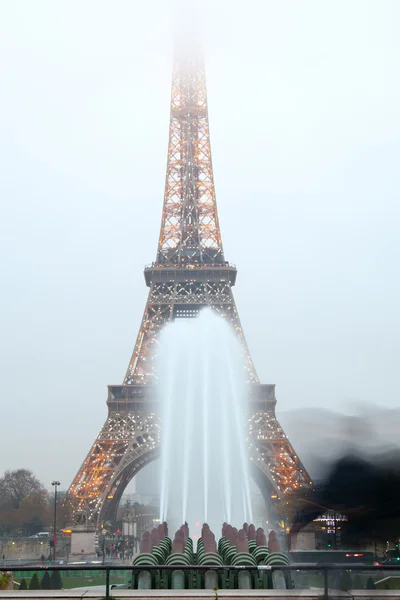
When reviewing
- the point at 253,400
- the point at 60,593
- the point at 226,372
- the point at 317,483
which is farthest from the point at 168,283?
the point at 60,593

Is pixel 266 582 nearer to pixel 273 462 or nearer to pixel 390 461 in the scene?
pixel 390 461

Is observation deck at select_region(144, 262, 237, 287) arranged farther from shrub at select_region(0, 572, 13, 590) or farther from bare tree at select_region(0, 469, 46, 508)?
bare tree at select_region(0, 469, 46, 508)

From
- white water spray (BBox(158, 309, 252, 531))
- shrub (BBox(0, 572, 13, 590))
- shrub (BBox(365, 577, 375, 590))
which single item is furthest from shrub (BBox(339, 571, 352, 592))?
white water spray (BBox(158, 309, 252, 531))

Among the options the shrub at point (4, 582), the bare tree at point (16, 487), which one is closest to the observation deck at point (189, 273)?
the shrub at point (4, 582)

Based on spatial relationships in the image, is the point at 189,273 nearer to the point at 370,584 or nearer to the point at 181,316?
the point at 181,316

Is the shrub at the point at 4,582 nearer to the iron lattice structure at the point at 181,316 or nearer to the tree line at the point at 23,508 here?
the iron lattice structure at the point at 181,316

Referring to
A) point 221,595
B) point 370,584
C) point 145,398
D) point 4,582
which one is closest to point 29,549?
point 145,398
